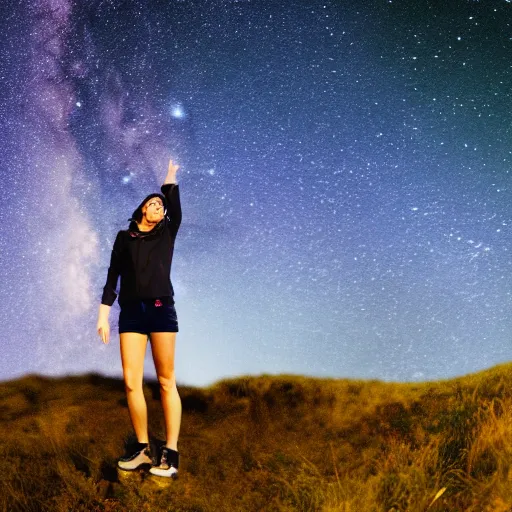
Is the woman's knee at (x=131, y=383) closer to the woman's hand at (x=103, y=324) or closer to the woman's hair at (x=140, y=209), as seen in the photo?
the woman's hand at (x=103, y=324)

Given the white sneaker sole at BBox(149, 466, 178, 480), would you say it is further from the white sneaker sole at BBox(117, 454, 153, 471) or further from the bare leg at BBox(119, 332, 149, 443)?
the bare leg at BBox(119, 332, 149, 443)

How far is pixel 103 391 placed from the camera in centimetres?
1152

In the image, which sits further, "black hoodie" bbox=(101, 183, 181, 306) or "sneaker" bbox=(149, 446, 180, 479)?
"black hoodie" bbox=(101, 183, 181, 306)

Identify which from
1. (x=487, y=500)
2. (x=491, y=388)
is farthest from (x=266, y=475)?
(x=491, y=388)

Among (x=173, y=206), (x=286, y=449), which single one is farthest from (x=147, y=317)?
(x=286, y=449)

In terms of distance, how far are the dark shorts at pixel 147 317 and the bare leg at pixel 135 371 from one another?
0.26ft

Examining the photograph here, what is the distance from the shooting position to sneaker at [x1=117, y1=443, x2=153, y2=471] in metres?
5.27

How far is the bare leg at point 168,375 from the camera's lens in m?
5.26

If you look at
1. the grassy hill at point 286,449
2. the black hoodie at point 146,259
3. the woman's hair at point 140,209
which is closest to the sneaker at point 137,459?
the grassy hill at point 286,449

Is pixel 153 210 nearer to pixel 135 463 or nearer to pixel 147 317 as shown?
pixel 147 317

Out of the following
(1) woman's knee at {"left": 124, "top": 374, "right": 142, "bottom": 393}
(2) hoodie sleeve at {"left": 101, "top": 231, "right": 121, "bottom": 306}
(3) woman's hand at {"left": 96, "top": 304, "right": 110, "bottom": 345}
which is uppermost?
(2) hoodie sleeve at {"left": 101, "top": 231, "right": 121, "bottom": 306}

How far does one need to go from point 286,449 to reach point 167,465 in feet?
8.64

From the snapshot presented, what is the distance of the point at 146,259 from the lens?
5406 millimetres

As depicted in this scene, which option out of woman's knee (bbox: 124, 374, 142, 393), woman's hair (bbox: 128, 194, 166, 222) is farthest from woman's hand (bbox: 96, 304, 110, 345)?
woman's hair (bbox: 128, 194, 166, 222)
